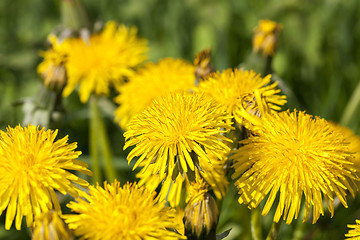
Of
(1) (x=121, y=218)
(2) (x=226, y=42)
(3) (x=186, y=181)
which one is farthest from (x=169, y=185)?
(2) (x=226, y=42)

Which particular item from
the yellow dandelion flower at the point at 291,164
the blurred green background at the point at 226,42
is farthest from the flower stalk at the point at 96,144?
the yellow dandelion flower at the point at 291,164

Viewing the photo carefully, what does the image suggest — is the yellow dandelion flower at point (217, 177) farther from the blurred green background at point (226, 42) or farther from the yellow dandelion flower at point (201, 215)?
the blurred green background at point (226, 42)

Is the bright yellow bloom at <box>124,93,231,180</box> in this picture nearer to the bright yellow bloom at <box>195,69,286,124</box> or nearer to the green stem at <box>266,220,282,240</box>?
the bright yellow bloom at <box>195,69,286,124</box>

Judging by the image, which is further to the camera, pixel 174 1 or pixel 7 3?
pixel 7 3

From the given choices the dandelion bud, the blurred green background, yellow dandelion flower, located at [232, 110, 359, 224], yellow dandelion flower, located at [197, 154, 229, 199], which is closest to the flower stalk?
the blurred green background

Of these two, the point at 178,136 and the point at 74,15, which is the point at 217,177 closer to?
the point at 178,136

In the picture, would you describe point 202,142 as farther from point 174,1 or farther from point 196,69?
point 174,1

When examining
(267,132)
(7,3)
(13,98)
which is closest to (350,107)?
(267,132)

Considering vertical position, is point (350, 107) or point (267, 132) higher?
point (350, 107)
